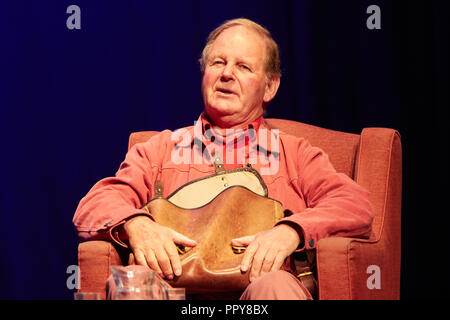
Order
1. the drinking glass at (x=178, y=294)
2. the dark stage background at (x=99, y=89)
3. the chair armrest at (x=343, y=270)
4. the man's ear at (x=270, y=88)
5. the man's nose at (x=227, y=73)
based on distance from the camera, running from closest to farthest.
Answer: the drinking glass at (x=178, y=294)
the chair armrest at (x=343, y=270)
the man's nose at (x=227, y=73)
the man's ear at (x=270, y=88)
the dark stage background at (x=99, y=89)

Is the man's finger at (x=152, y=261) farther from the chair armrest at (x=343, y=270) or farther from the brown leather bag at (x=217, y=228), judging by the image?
the chair armrest at (x=343, y=270)

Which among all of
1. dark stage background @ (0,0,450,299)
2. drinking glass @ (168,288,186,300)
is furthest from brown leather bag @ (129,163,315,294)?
dark stage background @ (0,0,450,299)

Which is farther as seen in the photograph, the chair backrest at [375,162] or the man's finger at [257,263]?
the chair backrest at [375,162]

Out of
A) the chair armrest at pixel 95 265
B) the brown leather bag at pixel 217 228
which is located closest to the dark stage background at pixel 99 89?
the brown leather bag at pixel 217 228

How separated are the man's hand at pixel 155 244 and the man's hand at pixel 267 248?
0.52 ft

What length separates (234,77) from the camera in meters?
2.28

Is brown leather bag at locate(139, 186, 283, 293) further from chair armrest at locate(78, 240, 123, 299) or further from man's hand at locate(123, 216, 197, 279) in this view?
chair armrest at locate(78, 240, 123, 299)

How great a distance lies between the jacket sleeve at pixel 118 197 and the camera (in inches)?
74.4

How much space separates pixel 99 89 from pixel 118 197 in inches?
43.6

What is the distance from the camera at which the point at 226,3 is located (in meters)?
2.94

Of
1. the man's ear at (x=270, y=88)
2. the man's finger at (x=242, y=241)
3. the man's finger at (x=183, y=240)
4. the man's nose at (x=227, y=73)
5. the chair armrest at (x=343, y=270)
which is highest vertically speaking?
the man's nose at (x=227, y=73)

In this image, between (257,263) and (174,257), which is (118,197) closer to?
(174,257)

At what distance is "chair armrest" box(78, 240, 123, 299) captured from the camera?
181 centimetres

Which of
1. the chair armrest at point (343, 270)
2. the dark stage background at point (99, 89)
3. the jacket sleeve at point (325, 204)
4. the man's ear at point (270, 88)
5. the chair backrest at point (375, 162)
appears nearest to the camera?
the chair armrest at point (343, 270)
